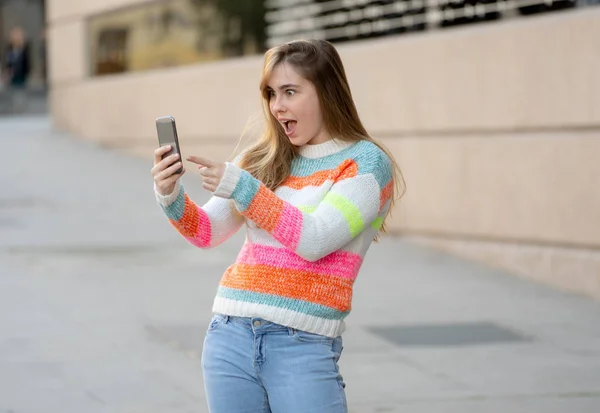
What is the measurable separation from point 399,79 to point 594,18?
118 inches

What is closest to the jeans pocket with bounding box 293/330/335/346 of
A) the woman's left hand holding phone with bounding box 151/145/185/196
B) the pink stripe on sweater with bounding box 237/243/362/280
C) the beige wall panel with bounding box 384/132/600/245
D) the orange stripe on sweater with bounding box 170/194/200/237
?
Answer: the pink stripe on sweater with bounding box 237/243/362/280

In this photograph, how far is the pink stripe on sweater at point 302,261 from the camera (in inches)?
132

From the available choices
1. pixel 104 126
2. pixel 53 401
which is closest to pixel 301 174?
pixel 53 401

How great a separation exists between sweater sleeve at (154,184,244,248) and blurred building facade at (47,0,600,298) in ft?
20.2

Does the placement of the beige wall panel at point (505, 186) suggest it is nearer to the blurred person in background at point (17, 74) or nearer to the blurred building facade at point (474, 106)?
the blurred building facade at point (474, 106)

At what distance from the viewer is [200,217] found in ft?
11.3

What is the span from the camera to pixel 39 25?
43156 millimetres

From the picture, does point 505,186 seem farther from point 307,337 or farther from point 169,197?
point 169,197

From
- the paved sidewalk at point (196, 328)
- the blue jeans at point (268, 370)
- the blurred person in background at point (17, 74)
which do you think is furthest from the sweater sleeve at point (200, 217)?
the blurred person in background at point (17, 74)

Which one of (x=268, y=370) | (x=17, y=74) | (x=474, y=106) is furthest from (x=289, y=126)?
(x=17, y=74)

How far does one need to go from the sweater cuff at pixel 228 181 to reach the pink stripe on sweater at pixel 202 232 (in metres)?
0.29

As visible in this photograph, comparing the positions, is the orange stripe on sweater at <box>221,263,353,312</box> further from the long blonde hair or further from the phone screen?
the phone screen

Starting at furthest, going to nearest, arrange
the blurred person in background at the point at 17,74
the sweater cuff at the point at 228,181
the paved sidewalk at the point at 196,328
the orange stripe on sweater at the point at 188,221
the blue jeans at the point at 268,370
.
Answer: the blurred person in background at the point at 17,74 → the paved sidewalk at the point at 196,328 → the orange stripe on sweater at the point at 188,221 → the blue jeans at the point at 268,370 → the sweater cuff at the point at 228,181

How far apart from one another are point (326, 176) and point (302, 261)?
251mm
